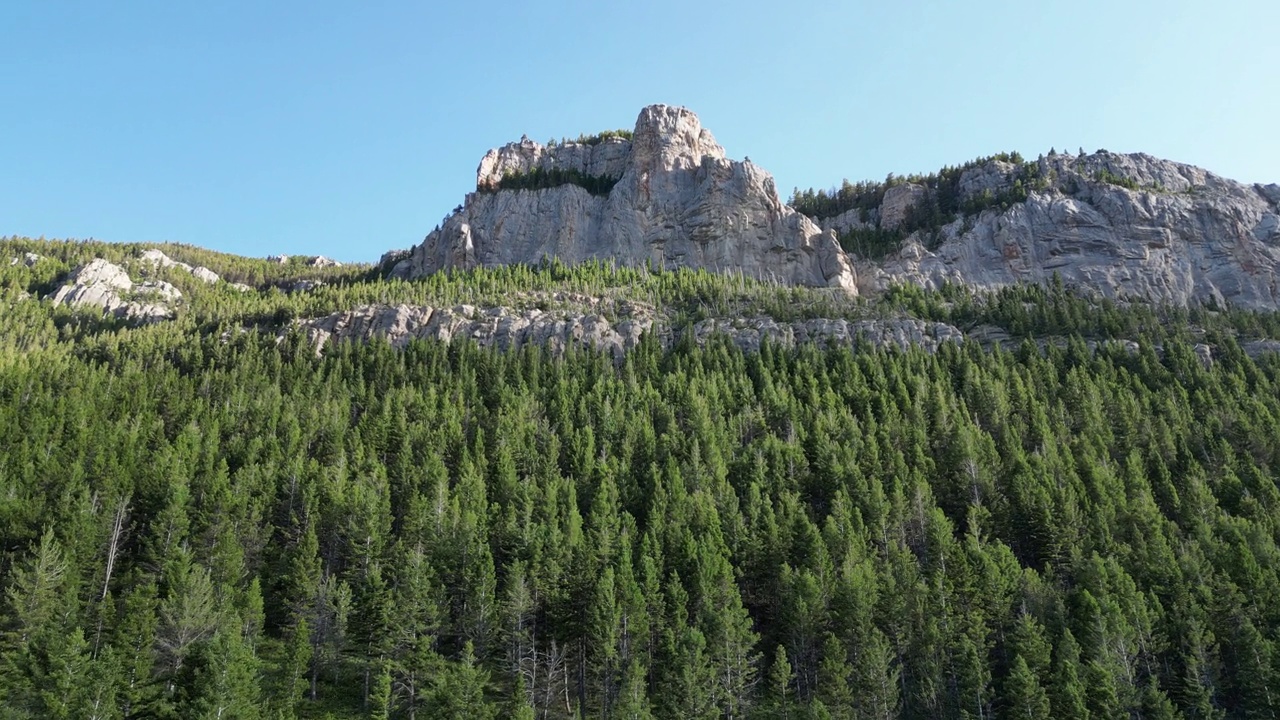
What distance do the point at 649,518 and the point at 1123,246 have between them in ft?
528

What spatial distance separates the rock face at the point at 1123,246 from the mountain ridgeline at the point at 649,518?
31150 mm

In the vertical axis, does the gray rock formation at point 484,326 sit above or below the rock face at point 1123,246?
below

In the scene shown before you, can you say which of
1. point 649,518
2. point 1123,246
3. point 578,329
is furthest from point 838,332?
point 1123,246

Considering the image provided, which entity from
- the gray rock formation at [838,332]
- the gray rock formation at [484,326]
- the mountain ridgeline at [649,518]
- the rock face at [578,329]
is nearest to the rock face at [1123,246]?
the mountain ridgeline at [649,518]

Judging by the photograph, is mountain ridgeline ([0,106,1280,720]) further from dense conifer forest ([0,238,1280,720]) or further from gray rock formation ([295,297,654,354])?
gray rock formation ([295,297,654,354])

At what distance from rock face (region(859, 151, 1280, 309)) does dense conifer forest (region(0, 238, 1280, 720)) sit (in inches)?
2415

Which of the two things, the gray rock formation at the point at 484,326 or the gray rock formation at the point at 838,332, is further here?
the gray rock formation at the point at 484,326

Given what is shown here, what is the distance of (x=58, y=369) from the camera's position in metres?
119

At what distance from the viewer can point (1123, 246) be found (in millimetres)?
182500

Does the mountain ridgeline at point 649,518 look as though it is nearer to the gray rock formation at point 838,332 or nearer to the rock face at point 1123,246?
the gray rock formation at point 838,332

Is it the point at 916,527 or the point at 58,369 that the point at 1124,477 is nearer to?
the point at 916,527

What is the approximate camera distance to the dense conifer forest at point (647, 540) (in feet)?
168

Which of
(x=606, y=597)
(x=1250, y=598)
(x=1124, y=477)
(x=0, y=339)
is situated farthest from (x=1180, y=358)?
(x=0, y=339)

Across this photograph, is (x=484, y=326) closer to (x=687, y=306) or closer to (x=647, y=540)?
(x=687, y=306)
